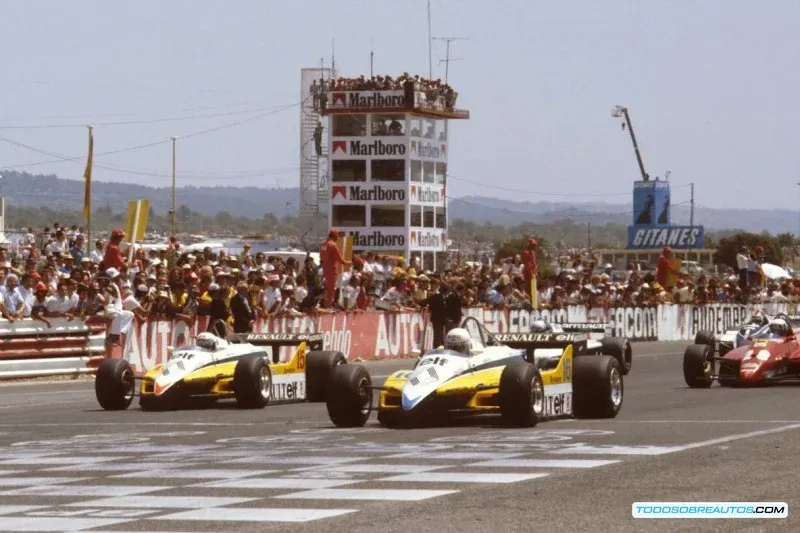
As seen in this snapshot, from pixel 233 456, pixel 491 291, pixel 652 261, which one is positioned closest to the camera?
pixel 233 456

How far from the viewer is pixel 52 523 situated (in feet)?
36.9

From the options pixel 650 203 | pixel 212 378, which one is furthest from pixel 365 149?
pixel 212 378

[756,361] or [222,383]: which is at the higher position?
[756,361]

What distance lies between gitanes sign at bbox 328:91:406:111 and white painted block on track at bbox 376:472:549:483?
95.0 m

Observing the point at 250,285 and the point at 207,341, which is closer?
the point at 207,341

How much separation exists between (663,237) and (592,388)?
129 meters

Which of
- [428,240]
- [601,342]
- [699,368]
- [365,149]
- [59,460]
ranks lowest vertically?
[59,460]

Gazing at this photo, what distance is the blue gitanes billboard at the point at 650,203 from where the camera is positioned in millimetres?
152500

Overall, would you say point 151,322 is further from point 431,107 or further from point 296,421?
point 431,107

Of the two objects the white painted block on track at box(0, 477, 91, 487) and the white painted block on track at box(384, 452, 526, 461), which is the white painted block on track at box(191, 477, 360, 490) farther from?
the white painted block on track at box(384, 452, 526, 461)

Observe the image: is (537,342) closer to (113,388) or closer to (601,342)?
(113,388)

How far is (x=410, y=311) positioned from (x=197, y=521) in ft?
92.4

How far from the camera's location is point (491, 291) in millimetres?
42594

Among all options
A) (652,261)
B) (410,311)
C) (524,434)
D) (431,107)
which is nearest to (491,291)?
(410,311)
